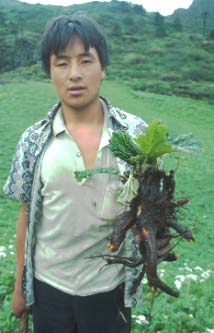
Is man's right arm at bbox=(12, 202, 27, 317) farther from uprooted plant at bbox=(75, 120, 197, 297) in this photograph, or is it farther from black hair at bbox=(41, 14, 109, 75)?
black hair at bbox=(41, 14, 109, 75)

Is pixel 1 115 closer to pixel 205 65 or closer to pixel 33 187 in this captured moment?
pixel 33 187

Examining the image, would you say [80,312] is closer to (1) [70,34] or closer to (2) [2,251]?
(1) [70,34]

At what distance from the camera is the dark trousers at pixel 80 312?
2.46m

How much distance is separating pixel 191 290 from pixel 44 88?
61.8 ft

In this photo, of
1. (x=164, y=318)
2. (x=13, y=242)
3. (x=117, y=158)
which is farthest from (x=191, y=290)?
(x=117, y=158)

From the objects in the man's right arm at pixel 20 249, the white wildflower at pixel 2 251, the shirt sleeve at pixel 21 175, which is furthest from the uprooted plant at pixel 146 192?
the white wildflower at pixel 2 251

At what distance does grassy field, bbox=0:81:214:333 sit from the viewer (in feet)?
13.1

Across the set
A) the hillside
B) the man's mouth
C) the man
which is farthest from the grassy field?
the hillside

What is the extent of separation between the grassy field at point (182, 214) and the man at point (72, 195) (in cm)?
30

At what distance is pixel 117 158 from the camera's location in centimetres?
238

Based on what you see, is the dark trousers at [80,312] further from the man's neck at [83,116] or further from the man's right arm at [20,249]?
the man's neck at [83,116]

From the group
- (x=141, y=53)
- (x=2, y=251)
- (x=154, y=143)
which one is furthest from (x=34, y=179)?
(x=141, y=53)

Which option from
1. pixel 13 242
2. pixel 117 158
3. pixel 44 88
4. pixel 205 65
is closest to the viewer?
pixel 117 158

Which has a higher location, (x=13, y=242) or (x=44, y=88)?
(x=13, y=242)
